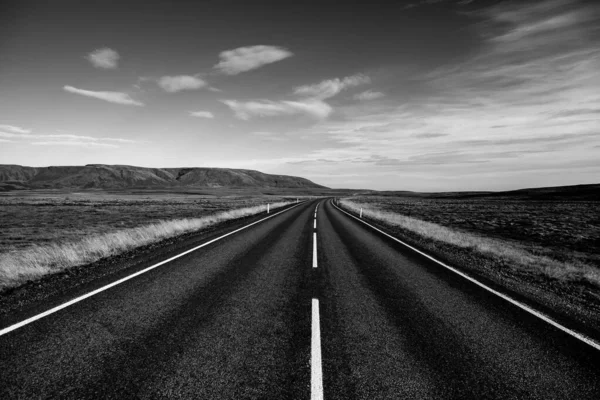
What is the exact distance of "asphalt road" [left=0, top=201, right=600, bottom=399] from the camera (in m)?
3.10

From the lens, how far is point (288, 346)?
3.92 meters

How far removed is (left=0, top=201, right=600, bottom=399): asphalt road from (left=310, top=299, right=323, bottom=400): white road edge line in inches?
1.6

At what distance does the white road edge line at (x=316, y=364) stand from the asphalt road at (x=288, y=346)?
41 mm

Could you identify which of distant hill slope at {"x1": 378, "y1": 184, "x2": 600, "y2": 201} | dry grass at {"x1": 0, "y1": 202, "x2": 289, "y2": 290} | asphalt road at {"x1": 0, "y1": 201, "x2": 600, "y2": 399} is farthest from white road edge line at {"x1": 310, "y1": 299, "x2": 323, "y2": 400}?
distant hill slope at {"x1": 378, "y1": 184, "x2": 600, "y2": 201}

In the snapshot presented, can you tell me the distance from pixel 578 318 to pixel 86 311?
28.4 ft

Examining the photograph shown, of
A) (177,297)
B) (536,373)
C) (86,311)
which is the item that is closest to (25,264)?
(86,311)

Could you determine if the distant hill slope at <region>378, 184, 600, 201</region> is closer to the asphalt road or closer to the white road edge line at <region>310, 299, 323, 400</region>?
the asphalt road

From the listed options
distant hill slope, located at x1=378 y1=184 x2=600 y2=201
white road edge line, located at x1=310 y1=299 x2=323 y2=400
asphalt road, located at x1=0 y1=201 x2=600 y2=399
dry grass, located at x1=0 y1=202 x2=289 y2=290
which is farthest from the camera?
distant hill slope, located at x1=378 y1=184 x2=600 y2=201

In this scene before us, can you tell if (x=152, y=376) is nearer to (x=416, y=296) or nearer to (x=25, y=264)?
(x=416, y=296)

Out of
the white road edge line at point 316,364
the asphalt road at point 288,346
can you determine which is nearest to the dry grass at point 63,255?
the asphalt road at point 288,346

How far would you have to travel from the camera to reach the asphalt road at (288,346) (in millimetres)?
3104

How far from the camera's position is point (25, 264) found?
25.0 ft

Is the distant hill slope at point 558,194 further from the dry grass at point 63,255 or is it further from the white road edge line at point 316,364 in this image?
the dry grass at point 63,255

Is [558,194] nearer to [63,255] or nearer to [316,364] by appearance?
[316,364]
